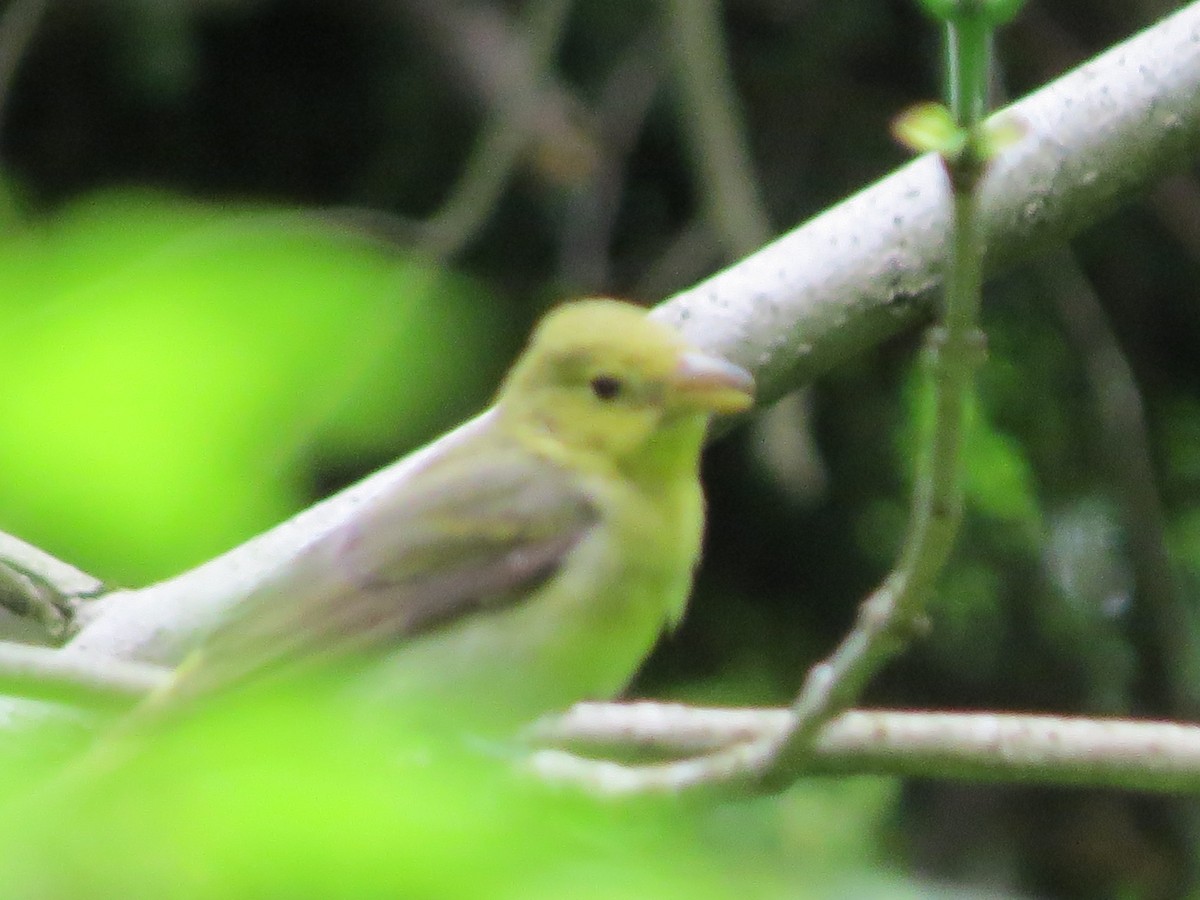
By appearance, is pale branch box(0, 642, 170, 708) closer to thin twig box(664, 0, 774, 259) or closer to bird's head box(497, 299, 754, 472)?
bird's head box(497, 299, 754, 472)

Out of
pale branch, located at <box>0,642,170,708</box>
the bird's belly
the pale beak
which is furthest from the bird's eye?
pale branch, located at <box>0,642,170,708</box>

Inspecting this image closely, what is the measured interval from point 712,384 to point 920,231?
1.53 ft

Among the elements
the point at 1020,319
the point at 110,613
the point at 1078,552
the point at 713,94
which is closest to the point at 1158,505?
the point at 1078,552

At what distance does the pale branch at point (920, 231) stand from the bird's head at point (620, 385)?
0.46ft

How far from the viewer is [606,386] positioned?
2.77m

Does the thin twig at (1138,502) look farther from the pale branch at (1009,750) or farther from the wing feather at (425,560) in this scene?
the pale branch at (1009,750)

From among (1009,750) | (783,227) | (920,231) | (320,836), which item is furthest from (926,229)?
(320,836)

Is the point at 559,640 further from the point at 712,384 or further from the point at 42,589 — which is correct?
the point at 42,589

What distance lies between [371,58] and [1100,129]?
7.30 feet

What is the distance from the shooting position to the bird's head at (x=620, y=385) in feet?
8.66

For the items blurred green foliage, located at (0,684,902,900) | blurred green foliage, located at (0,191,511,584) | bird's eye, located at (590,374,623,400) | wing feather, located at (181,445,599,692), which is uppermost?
bird's eye, located at (590,374,623,400)

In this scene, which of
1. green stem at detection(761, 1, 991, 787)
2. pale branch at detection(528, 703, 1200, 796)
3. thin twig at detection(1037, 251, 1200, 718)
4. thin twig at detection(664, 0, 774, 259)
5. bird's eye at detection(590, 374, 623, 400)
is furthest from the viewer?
thin twig at detection(1037, 251, 1200, 718)

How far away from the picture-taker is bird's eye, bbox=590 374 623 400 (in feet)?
9.04

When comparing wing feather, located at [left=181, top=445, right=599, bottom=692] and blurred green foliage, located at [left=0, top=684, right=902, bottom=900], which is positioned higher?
wing feather, located at [left=181, top=445, right=599, bottom=692]
